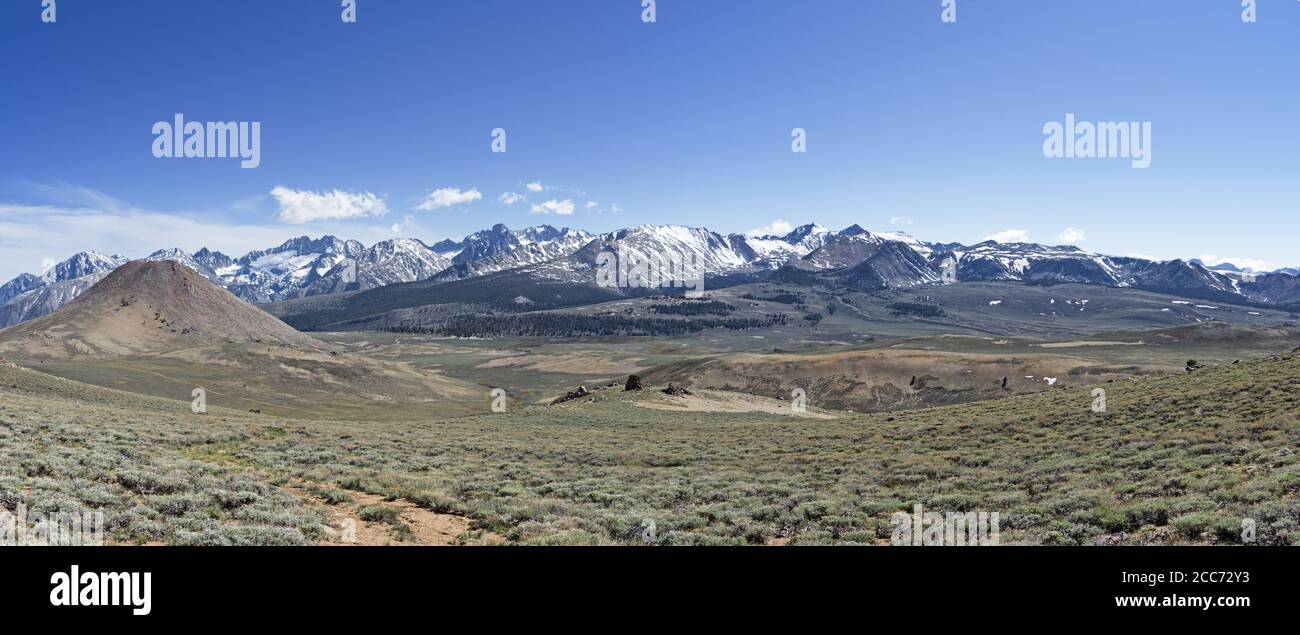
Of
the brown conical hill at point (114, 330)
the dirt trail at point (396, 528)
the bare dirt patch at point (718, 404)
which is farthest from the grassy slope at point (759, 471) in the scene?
the brown conical hill at point (114, 330)

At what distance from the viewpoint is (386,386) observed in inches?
4838

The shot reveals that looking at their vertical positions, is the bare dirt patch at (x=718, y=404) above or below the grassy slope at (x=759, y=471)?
below

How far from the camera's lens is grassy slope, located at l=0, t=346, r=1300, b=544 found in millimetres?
14852

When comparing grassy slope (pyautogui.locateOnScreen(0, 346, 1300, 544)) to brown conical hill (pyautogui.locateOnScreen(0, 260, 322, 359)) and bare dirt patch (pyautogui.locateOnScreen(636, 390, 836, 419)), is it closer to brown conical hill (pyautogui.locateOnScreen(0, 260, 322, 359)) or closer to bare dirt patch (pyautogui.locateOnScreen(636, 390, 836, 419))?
bare dirt patch (pyautogui.locateOnScreen(636, 390, 836, 419))

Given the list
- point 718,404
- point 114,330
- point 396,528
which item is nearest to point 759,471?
point 396,528

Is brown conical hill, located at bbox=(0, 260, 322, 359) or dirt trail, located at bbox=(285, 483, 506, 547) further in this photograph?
brown conical hill, located at bbox=(0, 260, 322, 359)

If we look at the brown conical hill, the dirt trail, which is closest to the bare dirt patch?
the dirt trail

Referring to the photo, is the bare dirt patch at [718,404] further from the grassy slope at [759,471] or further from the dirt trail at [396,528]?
the dirt trail at [396,528]

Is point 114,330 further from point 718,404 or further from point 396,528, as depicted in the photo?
point 396,528

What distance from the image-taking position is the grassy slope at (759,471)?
14.9 meters
